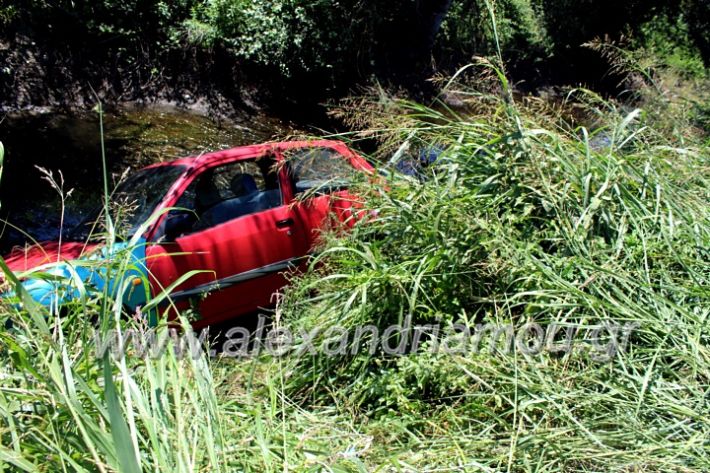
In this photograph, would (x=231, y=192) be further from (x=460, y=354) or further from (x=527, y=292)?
(x=527, y=292)

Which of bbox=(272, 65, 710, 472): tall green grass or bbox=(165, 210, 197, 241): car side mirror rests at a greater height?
bbox=(165, 210, 197, 241): car side mirror

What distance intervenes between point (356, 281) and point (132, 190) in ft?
7.42

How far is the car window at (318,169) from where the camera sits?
15.0 feet

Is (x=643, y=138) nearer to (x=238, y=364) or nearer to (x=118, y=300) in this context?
(x=238, y=364)

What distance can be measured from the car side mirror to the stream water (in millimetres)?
2753

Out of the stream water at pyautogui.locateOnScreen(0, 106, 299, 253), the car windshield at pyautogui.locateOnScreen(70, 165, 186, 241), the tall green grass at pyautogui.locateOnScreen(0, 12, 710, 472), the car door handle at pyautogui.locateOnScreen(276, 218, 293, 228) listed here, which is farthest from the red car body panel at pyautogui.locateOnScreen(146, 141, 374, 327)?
the stream water at pyautogui.locateOnScreen(0, 106, 299, 253)

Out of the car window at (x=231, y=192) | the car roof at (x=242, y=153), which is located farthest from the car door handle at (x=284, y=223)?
the car roof at (x=242, y=153)

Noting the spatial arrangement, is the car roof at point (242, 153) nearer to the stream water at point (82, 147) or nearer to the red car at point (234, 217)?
the red car at point (234, 217)

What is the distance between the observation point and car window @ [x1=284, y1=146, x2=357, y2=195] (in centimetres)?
458

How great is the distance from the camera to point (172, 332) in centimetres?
279

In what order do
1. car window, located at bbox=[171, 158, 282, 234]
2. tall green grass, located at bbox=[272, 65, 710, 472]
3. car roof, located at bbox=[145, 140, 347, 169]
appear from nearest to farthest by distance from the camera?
tall green grass, located at bbox=[272, 65, 710, 472] < car roof, located at bbox=[145, 140, 347, 169] < car window, located at bbox=[171, 158, 282, 234]

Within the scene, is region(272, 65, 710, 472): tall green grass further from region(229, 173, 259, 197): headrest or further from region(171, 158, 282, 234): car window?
region(229, 173, 259, 197): headrest

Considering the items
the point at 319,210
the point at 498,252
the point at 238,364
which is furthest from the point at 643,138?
the point at 238,364

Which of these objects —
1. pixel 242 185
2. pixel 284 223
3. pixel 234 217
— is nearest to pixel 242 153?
pixel 242 185
